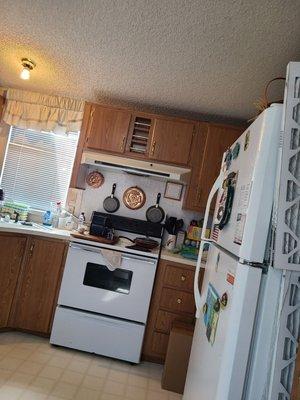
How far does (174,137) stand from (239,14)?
136 cm

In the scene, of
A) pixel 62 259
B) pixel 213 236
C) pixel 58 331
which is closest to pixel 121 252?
pixel 62 259

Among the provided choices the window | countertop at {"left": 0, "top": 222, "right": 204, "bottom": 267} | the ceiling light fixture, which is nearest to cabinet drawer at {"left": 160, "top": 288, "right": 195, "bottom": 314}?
countertop at {"left": 0, "top": 222, "right": 204, "bottom": 267}

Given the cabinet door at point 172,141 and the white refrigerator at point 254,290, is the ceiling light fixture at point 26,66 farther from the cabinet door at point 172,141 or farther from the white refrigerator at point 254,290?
the white refrigerator at point 254,290

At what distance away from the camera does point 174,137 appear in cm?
279

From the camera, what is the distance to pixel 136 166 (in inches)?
103

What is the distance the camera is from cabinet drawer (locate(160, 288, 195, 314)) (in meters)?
2.51

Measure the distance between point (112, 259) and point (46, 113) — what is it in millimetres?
1742

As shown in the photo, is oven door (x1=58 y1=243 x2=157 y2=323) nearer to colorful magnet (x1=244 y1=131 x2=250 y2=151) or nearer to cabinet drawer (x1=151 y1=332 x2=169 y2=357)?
cabinet drawer (x1=151 y1=332 x2=169 y2=357)

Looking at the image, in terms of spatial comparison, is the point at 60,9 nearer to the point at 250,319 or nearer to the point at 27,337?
the point at 250,319

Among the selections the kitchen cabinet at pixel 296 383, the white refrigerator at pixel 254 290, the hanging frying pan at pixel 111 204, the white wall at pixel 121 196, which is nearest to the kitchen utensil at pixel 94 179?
the white wall at pixel 121 196

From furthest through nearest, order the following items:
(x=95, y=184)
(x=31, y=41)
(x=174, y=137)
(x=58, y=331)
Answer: (x=95, y=184) → (x=174, y=137) → (x=58, y=331) → (x=31, y=41)

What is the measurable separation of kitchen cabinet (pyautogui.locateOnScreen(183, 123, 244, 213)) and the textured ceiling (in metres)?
0.20

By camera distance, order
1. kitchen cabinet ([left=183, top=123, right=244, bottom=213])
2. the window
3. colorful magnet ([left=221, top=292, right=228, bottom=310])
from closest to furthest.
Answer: colorful magnet ([left=221, top=292, right=228, bottom=310]) < kitchen cabinet ([left=183, top=123, right=244, bottom=213]) < the window

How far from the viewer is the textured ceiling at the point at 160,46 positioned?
1545 mm
